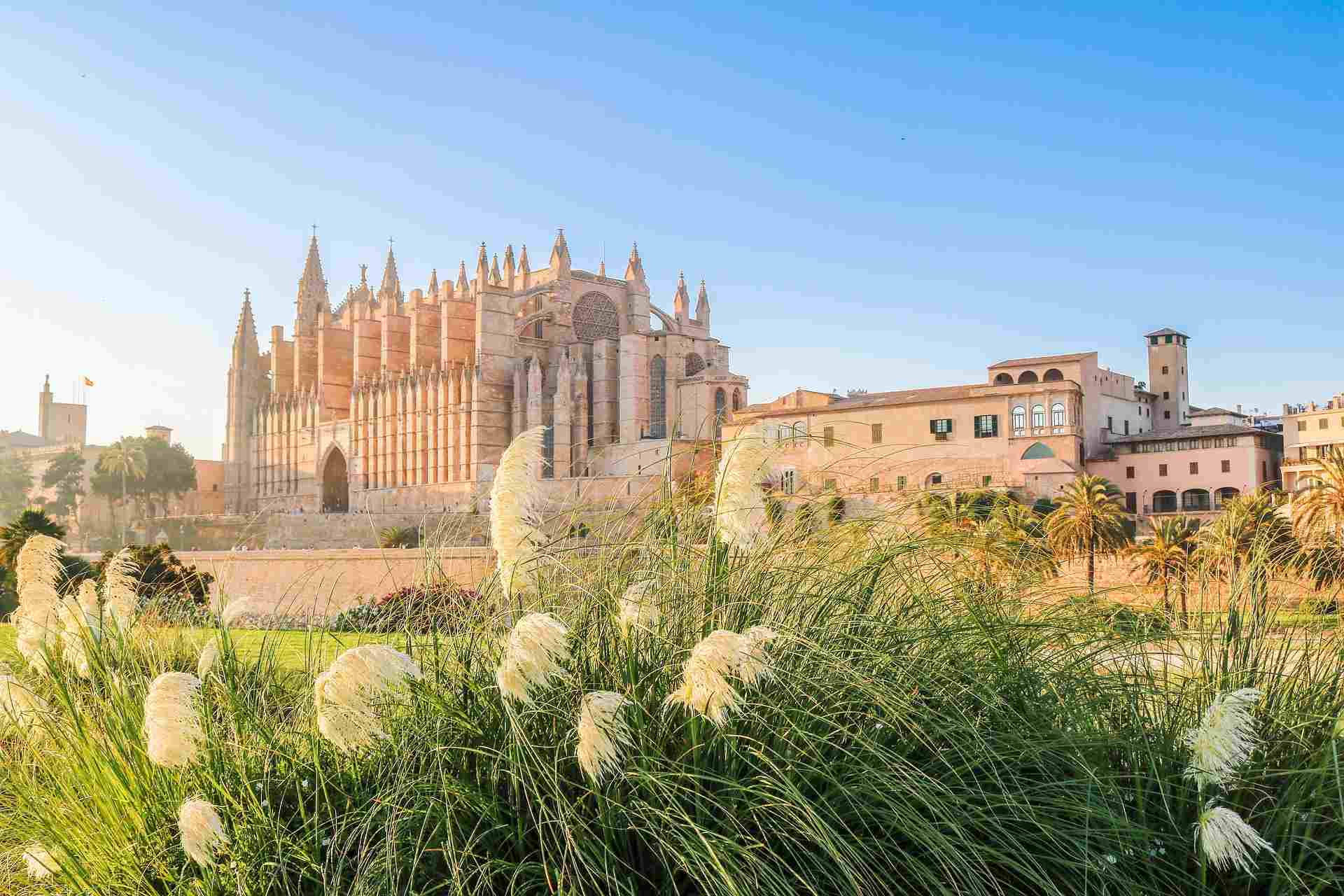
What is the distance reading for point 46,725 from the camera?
459cm

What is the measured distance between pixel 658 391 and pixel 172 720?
50081 mm

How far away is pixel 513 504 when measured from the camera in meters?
3.93

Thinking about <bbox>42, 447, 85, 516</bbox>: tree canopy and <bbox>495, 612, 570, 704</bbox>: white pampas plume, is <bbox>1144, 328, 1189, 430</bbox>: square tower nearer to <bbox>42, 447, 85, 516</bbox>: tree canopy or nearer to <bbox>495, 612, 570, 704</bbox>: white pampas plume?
<bbox>495, 612, 570, 704</bbox>: white pampas plume

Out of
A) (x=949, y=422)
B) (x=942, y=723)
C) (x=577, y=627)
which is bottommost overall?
(x=942, y=723)

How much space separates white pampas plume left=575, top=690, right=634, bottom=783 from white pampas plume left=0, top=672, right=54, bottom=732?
122 inches

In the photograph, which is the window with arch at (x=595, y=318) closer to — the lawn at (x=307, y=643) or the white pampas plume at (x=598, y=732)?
the lawn at (x=307, y=643)

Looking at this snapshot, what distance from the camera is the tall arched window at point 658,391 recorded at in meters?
52.6

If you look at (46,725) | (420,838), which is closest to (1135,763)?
(420,838)

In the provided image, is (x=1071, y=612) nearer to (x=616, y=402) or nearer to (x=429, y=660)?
(x=429, y=660)

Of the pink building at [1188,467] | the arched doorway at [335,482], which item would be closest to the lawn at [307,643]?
the pink building at [1188,467]

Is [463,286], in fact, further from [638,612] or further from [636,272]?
[638,612]

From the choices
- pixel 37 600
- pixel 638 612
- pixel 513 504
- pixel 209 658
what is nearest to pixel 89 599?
pixel 37 600

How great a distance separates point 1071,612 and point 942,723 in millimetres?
1374

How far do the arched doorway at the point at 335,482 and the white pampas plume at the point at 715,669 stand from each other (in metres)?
64.3
